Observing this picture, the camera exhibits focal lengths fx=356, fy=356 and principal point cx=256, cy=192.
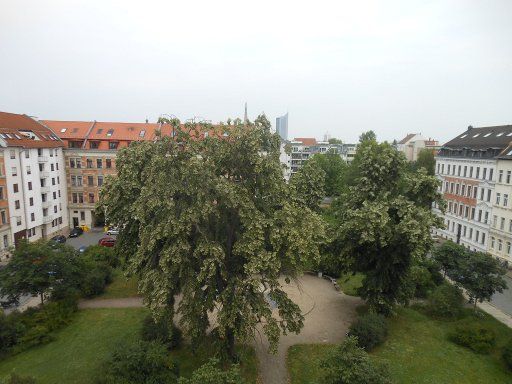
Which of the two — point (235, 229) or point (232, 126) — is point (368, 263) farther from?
point (232, 126)

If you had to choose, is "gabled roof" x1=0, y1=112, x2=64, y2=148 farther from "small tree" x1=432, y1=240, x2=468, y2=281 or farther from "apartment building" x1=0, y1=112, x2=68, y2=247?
"small tree" x1=432, y1=240, x2=468, y2=281

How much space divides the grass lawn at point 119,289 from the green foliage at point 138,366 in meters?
13.9

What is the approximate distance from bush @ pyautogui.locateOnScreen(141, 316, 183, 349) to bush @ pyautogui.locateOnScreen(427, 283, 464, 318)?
696 inches

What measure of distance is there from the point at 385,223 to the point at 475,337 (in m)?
9.12

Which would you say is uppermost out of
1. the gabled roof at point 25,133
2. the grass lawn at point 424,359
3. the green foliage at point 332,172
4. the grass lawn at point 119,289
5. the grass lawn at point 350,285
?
the gabled roof at point 25,133

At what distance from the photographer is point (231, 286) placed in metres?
16.4

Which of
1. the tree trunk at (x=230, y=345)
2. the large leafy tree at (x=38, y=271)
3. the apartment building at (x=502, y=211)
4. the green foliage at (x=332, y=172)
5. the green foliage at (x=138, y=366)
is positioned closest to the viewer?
the green foliage at (x=138, y=366)

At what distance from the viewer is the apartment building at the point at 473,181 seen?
40938mm

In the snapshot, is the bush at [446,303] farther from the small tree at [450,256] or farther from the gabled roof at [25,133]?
the gabled roof at [25,133]

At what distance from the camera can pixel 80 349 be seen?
21.0 m

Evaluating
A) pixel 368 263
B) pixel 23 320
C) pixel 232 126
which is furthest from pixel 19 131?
pixel 368 263

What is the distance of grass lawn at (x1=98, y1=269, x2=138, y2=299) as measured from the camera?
2903 centimetres

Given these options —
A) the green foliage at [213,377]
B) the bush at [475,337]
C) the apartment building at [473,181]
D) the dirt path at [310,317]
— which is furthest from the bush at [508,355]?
the apartment building at [473,181]

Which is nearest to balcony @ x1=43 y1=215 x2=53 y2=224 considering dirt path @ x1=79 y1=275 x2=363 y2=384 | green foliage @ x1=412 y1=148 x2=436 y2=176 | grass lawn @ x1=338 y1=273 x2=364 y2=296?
dirt path @ x1=79 y1=275 x2=363 y2=384
